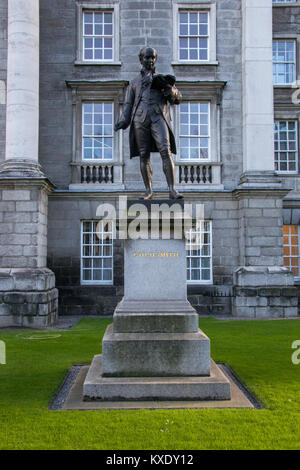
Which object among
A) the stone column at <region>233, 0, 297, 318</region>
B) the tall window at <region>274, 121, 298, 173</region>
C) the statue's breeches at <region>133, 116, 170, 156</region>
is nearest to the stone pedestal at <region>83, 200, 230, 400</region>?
the statue's breeches at <region>133, 116, 170, 156</region>

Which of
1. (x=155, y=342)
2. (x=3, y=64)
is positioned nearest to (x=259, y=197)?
(x=3, y=64)

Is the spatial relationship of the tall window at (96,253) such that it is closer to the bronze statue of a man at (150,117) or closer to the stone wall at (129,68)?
the stone wall at (129,68)

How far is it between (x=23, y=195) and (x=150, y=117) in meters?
8.58

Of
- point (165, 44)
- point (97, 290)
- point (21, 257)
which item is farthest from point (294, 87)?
point (21, 257)

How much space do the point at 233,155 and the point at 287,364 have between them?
10991 millimetres

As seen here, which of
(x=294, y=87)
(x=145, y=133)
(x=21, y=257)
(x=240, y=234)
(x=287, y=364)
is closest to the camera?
(x=145, y=133)

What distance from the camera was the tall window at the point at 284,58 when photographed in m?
19.9

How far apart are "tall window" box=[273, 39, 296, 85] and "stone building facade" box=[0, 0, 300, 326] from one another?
8.10 feet

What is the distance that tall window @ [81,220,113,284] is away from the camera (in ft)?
59.1

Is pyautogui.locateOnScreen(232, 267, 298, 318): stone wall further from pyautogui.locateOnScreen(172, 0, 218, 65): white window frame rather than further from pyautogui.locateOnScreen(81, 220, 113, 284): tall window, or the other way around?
pyautogui.locateOnScreen(172, 0, 218, 65): white window frame

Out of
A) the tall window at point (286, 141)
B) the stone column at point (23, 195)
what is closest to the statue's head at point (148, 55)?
the stone column at point (23, 195)

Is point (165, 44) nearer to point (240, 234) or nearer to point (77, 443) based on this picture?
point (240, 234)

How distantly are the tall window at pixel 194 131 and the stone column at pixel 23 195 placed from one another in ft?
17.8
